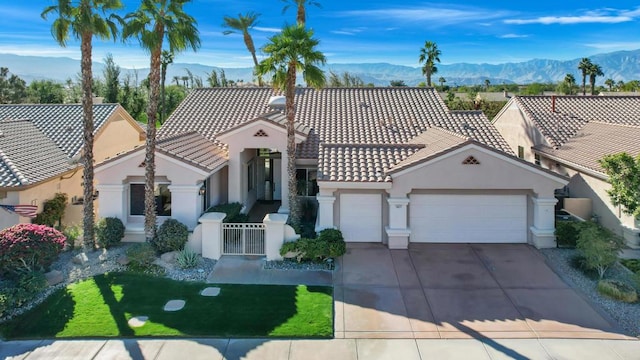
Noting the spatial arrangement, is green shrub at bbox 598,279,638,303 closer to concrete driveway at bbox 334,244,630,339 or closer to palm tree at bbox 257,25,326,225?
concrete driveway at bbox 334,244,630,339

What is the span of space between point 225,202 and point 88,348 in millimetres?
12256

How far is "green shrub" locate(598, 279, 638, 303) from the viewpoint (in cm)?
1348

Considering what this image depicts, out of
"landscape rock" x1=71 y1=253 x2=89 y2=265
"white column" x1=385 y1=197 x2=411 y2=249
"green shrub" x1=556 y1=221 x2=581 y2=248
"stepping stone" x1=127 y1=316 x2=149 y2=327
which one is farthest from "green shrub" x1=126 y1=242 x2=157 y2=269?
"green shrub" x1=556 y1=221 x2=581 y2=248

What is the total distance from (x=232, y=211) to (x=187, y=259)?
4.36m

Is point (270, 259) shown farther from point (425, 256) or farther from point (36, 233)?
point (36, 233)

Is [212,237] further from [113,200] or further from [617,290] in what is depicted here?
[617,290]

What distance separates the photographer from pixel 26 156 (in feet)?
70.3

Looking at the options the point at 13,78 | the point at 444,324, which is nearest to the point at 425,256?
the point at 444,324

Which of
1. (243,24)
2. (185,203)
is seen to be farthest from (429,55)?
(185,203)

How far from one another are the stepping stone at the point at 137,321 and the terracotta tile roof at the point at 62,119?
15069 millimetres

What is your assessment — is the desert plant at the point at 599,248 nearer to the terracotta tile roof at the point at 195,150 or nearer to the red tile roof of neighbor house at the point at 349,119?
the red tile roof of neighbor house at the point at 349,119

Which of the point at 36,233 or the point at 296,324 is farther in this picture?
the point at 36,233

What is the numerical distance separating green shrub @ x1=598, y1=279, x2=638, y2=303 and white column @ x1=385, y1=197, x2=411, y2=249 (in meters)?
6.48

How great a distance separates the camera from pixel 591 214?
19.7 metres
